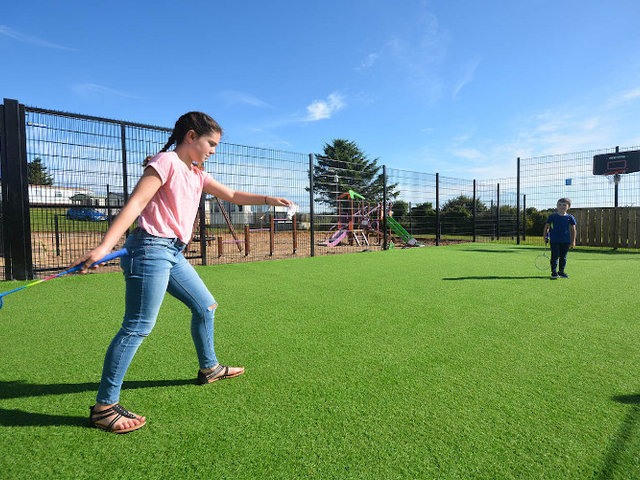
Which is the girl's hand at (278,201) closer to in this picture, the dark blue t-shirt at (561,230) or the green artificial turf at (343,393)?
the green artificial turf at (343,393)

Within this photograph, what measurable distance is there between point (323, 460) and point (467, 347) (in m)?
1.70

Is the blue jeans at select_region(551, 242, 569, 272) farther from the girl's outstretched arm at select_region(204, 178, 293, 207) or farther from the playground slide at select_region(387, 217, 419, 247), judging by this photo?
the playground slide at select_region(387, 217, 419, 247)

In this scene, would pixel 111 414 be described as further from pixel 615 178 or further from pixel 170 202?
pixel 615 178

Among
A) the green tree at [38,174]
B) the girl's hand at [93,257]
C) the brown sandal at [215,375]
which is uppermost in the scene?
the green tree at [38,174]

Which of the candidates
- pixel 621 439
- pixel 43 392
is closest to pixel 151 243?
pixel 43 392

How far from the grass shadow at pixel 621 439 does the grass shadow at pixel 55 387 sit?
2.14 metres

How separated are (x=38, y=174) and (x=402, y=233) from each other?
1247 centimetres

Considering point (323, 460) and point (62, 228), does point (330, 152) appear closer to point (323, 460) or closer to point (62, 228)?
point (62, 228)

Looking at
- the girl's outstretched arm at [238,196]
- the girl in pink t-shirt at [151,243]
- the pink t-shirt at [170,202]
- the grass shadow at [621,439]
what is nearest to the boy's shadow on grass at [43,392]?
the girl in pink t-shirt at [151,243]

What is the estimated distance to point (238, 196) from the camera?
235cm

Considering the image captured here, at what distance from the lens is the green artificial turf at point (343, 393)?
1516 millimetres

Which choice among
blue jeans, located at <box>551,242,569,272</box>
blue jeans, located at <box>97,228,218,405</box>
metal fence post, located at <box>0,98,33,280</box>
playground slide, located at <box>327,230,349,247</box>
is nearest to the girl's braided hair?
blue jeans, located at <box>97,228,218,405</box>

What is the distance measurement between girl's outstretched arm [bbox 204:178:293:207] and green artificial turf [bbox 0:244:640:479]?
3.72 ft

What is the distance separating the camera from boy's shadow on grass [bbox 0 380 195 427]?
5.97 ft
